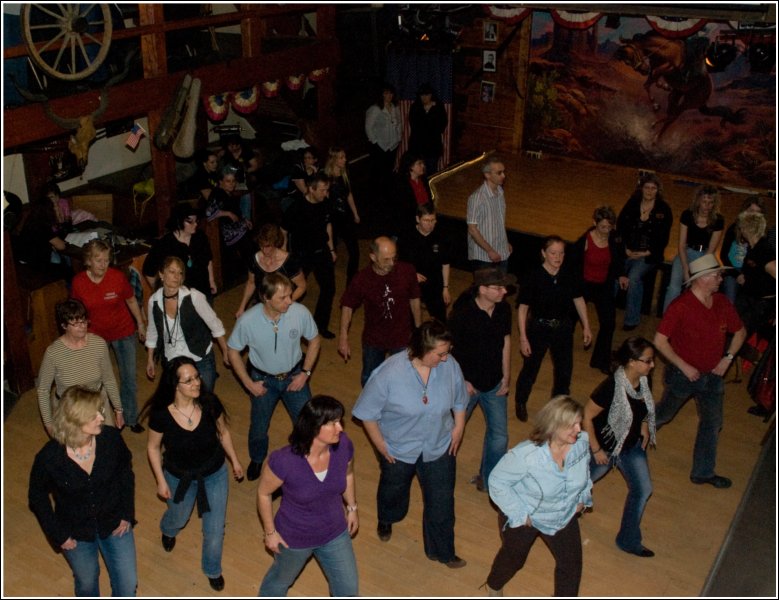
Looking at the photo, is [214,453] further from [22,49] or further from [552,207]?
[552,207]

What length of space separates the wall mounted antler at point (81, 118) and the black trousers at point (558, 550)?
4878mm

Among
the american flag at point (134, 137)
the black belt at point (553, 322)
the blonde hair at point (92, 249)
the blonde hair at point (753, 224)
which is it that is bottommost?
the black belt at point (553, 322)

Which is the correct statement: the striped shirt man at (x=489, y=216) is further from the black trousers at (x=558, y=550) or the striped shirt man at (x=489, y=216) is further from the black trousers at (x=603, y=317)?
the black trousers at (x=558, y=550)

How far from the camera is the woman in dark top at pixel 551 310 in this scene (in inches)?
246

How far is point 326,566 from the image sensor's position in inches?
178

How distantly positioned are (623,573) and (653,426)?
37.9 inches

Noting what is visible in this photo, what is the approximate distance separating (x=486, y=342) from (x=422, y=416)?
2.92ft

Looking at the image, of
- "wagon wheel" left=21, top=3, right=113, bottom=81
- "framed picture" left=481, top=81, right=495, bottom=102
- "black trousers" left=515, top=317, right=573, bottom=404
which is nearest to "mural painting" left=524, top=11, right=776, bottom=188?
"framed picture" left=481, top=81, right=495, bottom=102

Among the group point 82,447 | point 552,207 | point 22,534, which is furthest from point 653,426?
point 552,207

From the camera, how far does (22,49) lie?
688 centimetres

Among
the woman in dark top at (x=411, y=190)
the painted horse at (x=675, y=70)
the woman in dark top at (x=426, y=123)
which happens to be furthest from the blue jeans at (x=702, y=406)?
the painted horse at (x=675, y=70)

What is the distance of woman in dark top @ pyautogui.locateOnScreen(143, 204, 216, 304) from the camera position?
6824mm

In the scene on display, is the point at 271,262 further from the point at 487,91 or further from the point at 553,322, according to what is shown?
the point at 487,91

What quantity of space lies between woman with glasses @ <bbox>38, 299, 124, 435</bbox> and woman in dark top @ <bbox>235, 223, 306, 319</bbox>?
43.4 inches
